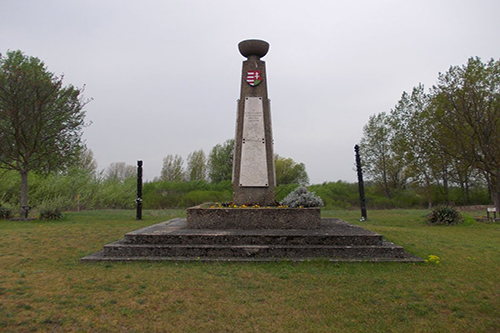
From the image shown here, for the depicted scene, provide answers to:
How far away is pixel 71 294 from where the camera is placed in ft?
11.8

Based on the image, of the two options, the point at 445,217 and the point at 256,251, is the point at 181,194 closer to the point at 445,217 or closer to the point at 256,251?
the point at 445,217

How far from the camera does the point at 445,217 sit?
1109 centimetres

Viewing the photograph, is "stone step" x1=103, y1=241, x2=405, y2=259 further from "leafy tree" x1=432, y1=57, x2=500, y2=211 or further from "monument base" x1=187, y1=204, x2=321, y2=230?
"leafy tree" x1=432, y1=57, x2=500, y2=211

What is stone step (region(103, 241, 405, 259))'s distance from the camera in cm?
524

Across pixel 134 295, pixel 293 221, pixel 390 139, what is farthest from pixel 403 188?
pixel 134 295

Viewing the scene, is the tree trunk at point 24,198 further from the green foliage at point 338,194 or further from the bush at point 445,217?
the green foliage at point 338,194

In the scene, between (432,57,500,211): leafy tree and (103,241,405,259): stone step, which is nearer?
(103,241,405,259): stone step

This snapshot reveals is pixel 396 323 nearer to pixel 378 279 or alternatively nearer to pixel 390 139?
pixel 378 279

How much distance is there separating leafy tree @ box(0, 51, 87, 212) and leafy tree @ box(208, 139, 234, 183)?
15.1 metres

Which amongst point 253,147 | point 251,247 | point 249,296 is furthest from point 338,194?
point 249,296

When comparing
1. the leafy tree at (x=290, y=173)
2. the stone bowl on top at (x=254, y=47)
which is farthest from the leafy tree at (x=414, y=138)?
the stone bowl on top at (x=254, y=47)

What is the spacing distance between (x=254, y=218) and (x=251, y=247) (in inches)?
49.9

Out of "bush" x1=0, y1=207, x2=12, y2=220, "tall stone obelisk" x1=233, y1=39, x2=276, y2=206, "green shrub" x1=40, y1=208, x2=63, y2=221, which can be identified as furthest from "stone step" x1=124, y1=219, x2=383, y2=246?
"bush" x1=0, y1=207, x2=12, y2=220

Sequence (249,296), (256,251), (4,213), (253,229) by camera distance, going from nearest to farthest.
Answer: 1. (249,296)
2. (256,251)
3. (253,229)
4. (4,213)
